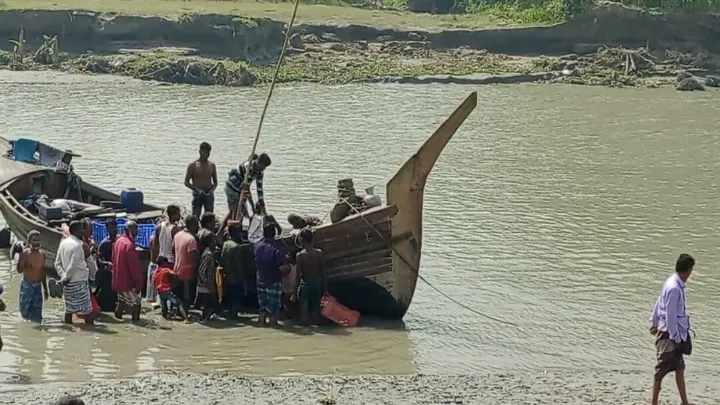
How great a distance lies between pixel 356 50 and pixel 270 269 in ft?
102

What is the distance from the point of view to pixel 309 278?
523 inches

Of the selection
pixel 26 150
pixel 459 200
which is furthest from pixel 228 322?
pixel 459 200

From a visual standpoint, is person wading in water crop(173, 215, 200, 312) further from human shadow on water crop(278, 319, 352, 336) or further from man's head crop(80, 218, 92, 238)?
human shadow on water crop(278, 319, 352, 336)

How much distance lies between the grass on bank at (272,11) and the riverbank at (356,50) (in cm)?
80

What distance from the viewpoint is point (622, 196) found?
22688 mm

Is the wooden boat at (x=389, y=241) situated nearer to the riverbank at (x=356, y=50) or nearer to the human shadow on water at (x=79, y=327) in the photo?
the human shadow on water at (x=79, y=327)

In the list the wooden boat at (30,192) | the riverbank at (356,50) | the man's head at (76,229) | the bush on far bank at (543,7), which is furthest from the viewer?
the bush on far bank at (543,7)

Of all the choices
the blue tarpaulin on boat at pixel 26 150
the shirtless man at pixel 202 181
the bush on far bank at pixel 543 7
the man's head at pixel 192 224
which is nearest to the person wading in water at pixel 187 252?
the man's head at pixel 192 224

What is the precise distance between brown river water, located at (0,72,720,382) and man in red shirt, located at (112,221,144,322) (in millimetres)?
Answer: 320

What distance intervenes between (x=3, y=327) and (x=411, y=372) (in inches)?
184

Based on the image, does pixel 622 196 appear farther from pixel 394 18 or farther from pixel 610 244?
pixel 394 18

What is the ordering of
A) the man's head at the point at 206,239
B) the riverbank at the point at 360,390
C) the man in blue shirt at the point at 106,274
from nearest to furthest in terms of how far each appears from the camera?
the riverbank at the point at 360,390, the man's head at the point at 206,239, the man in blue shirt at the point at 106,274

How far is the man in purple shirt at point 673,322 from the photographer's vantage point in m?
9.66

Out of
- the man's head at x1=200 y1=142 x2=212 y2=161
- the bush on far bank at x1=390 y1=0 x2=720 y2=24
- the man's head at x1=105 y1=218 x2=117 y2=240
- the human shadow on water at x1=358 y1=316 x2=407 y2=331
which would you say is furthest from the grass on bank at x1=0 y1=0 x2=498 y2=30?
the human shadow on water at x1=358 y1=316 x2=407 y2=331
